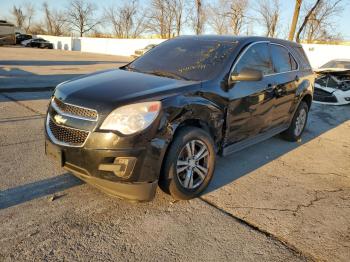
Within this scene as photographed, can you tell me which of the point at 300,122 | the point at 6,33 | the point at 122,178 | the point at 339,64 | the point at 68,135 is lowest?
the point at 122,178

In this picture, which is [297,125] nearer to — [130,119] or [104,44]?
[130,119]

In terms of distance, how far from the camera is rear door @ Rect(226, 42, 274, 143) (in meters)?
4.09

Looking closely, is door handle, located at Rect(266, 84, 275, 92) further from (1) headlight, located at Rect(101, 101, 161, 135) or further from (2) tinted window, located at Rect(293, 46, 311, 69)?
(1) headlight, located at Rect(101, 101, 161, 135)

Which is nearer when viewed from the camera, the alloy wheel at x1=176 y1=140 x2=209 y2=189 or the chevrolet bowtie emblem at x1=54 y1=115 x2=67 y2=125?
the chevrolet bowtie emblem at x1=54 y1=115 x2=67 y2=125

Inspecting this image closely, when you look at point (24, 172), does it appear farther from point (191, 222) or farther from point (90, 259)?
point (191, 222)

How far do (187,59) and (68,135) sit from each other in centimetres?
191

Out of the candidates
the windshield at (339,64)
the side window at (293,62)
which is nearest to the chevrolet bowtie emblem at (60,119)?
the side window at (293,62)

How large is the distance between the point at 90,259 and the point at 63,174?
159 centimetres

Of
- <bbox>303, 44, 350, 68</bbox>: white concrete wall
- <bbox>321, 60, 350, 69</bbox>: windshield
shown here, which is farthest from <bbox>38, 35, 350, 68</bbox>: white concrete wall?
<bbox>321, 60, 350, 69</bbox>: windshield

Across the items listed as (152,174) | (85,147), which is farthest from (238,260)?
(85,147)

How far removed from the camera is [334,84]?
10.9 meters

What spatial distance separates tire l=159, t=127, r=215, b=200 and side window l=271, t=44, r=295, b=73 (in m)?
2.16

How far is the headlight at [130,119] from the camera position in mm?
2973

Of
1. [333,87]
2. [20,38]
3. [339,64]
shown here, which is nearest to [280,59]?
[333,87]
